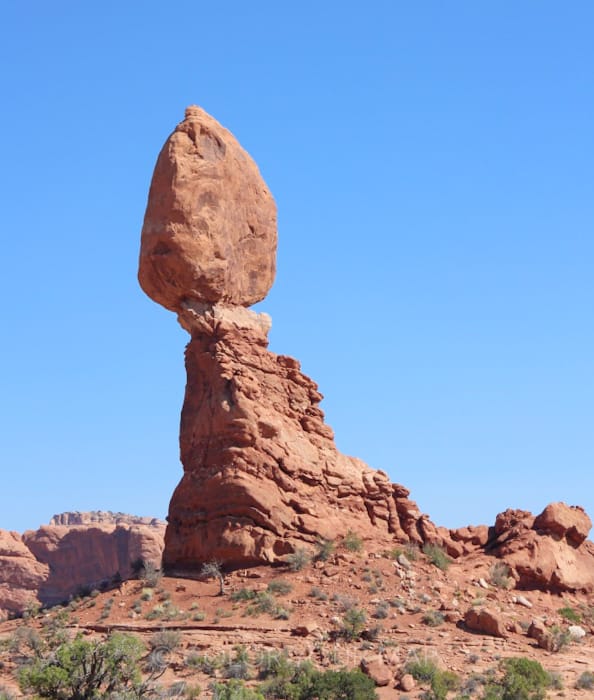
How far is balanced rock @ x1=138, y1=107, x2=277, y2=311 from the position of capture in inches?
1441

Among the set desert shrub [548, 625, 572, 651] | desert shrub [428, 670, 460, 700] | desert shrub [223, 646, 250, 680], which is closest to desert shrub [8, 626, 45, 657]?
desert shrub [223, 646, 250, 680]

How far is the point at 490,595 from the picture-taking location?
35594 mm

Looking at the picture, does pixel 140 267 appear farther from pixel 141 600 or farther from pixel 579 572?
pixel 579 572

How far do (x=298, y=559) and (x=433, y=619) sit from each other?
13.8 ft

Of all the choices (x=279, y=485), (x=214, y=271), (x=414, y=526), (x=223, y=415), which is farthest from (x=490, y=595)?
(x=214, y=271)

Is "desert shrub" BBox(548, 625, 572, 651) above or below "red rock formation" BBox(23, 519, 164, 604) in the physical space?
below

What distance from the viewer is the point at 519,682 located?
2770cm

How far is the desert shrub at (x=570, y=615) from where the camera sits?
1425 inches

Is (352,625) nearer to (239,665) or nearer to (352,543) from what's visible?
(239,665)

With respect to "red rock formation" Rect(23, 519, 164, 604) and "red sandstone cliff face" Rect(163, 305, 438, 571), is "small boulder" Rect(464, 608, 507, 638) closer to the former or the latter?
"red sandstone cliff face" Rect(163, 305, 438, 571)

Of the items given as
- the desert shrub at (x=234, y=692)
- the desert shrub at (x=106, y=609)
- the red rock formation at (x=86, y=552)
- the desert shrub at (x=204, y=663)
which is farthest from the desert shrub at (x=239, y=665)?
the red rock formation at (x=86, y=552)

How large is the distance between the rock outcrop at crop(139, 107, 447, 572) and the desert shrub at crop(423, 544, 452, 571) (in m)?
0.69

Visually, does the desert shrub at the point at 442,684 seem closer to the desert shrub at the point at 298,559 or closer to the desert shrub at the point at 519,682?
the desert shrub at the point at 519,682

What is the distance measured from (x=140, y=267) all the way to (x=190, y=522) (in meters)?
7.75
